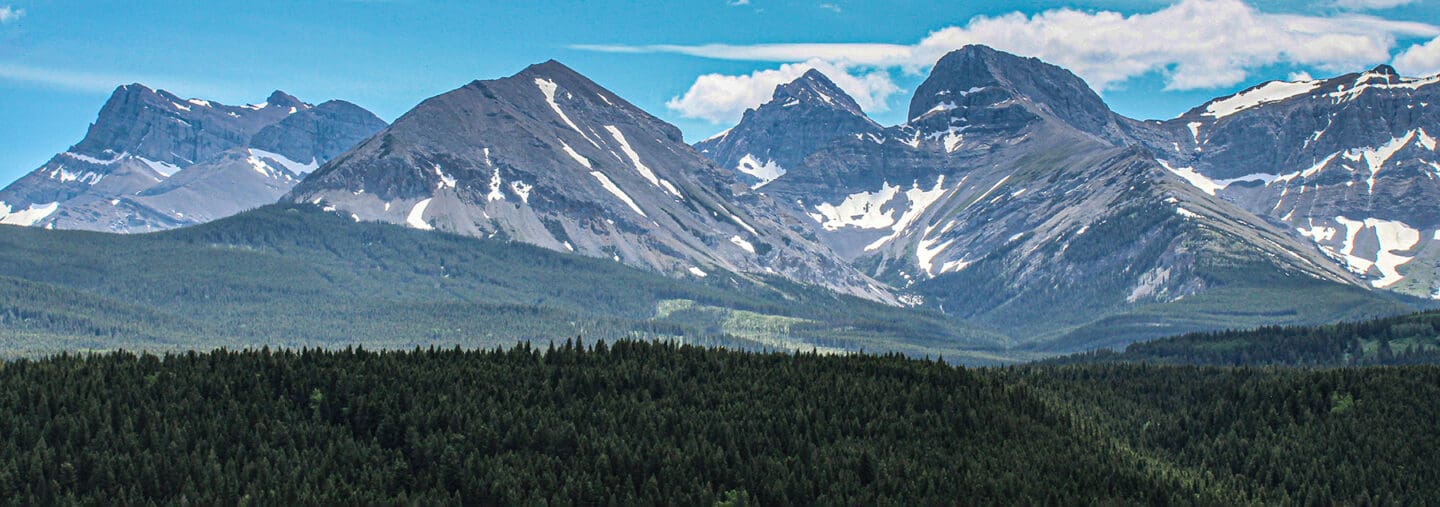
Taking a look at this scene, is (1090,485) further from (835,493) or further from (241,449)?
(241,449)

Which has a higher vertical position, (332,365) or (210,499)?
(332,365)

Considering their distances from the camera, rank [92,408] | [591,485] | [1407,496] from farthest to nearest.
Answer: [1407,496]
[92,408]
[591,485]

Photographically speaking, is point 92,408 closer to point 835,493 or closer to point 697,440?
point 697,440

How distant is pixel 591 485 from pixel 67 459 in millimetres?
46970

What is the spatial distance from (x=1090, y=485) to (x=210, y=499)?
84.6 metres

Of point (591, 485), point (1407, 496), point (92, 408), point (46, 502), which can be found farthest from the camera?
point (1407, 496)

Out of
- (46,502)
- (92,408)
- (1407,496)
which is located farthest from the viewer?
(1407,496)

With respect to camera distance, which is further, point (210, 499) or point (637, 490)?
point (637, 490)

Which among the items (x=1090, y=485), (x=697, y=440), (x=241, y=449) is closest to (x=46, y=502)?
(x=241, y=449)

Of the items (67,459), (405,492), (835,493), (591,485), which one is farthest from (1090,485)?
(67,459)

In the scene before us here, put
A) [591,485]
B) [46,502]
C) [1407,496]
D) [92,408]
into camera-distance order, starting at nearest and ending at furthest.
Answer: [46,502] < [591,485] < [92,408] < [1407,496]

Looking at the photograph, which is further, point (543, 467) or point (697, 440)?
point (697, 440)

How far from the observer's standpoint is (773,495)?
167 meters

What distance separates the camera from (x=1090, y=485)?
177 m
